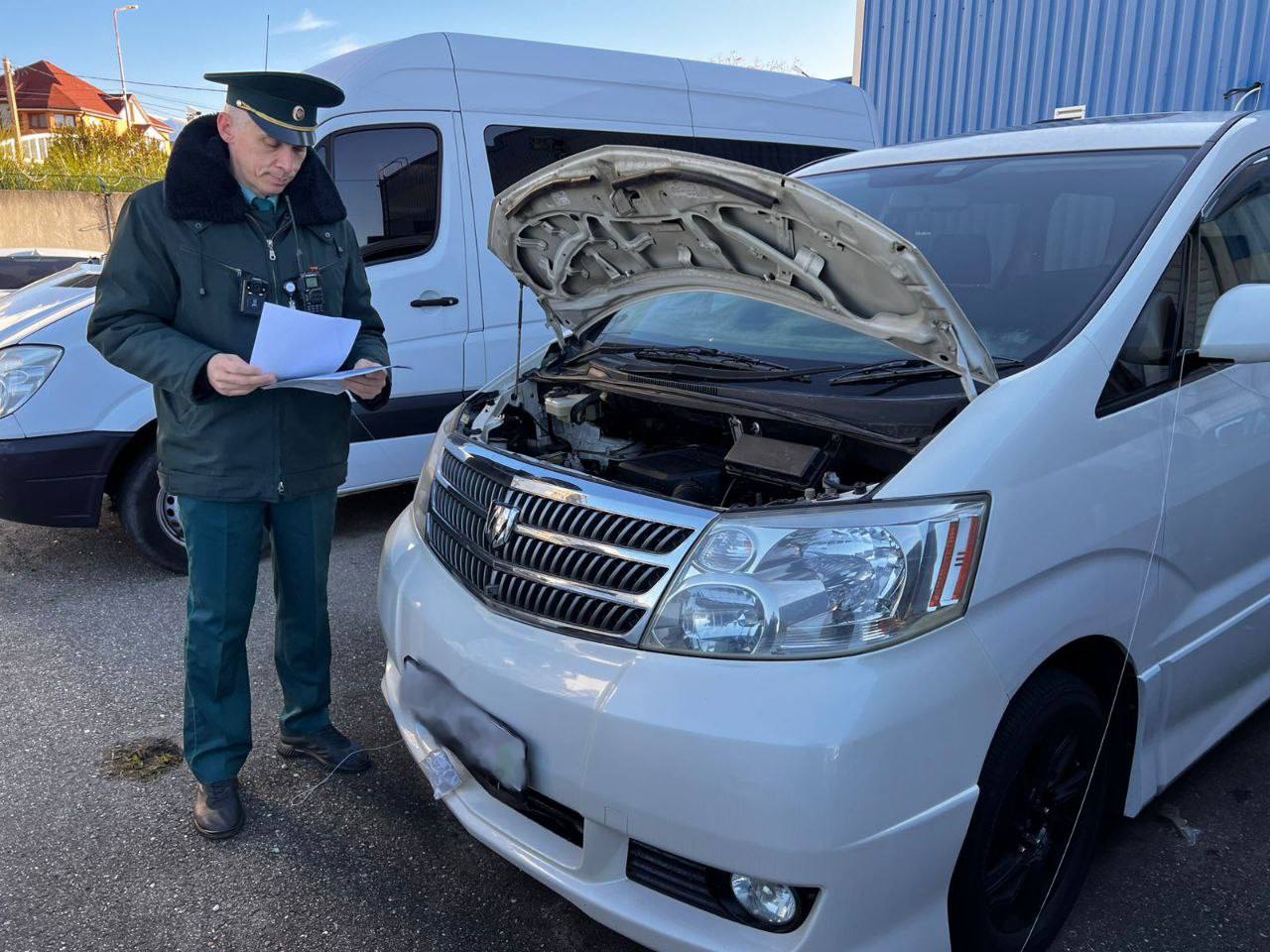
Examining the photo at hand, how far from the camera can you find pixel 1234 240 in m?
2.49

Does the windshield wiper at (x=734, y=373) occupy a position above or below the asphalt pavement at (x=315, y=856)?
above

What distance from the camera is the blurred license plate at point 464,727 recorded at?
193 centimetres

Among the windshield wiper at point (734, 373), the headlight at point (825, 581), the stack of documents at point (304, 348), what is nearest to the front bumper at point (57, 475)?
the stack of documents at point (304, 348)

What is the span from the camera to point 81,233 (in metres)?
18.3

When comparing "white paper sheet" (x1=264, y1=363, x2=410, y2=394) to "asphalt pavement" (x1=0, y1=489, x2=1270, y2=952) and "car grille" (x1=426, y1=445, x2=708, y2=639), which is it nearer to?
"car grille" (x1=426, y1=445, x2=708, y2=639)

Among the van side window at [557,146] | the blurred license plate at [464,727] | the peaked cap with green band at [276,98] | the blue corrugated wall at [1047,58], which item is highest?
the blue corrugated wall at [1047,58]

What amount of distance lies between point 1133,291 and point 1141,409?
0.27 metres

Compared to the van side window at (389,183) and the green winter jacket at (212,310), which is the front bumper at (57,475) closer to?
the van side window at (389,183)

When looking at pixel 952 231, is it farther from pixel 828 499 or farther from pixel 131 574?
pixel 131 574

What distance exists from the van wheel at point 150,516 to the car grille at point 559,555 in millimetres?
2481

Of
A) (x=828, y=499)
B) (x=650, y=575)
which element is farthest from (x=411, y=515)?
(x=828, y=499)

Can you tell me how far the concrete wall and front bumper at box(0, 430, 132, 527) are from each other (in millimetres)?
16640

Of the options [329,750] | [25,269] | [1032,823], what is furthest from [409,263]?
[25,269]

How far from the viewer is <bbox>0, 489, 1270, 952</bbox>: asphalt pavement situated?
7.36ft
